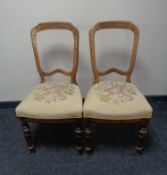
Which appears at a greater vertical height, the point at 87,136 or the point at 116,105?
the point at 116,105

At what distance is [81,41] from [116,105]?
2.39 feet

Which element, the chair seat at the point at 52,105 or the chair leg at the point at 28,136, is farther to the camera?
the chair leg at the point at 28,136

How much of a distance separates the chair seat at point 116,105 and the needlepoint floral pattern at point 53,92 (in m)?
0.17

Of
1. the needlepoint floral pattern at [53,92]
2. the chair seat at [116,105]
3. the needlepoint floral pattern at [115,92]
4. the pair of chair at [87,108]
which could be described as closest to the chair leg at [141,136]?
the pair of chair at [87,108]

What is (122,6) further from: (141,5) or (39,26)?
(39,26)

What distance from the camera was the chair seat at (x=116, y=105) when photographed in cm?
136

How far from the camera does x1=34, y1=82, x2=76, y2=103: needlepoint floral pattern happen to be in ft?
4.80

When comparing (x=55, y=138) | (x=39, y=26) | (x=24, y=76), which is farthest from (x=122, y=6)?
(x=55, y=138)

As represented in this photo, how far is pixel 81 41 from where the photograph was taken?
1843 millimetres

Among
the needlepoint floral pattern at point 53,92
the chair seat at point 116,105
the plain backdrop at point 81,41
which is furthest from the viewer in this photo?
the plain backdrop at point 81,41

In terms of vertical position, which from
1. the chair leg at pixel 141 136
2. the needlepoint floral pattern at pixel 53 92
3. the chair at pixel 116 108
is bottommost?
the chair leg at pixel 141 136

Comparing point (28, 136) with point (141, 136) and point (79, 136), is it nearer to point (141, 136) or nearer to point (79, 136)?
point (79, 136)

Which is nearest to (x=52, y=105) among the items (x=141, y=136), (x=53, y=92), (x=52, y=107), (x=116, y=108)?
(x=52, y=107)

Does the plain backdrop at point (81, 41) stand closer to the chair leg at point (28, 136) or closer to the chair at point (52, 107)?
the chair at point (52, 107)
